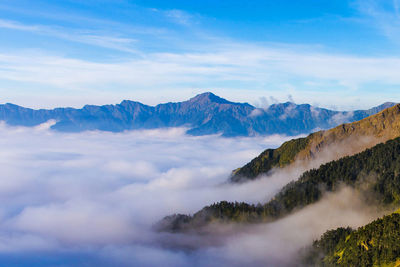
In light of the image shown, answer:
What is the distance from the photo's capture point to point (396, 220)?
604 ft

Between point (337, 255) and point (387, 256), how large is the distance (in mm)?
33667

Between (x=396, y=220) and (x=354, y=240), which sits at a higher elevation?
(x=396, y=220)

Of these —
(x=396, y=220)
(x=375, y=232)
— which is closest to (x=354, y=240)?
(x=375, y=232)

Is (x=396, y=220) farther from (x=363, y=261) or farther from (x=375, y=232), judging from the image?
(x=363, y=261)

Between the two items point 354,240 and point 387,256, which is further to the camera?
point 354,240

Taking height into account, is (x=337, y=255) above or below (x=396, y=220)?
below

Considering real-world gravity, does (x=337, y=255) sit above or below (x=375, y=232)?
below

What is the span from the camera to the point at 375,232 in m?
182

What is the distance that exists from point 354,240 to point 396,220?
25.9 metres

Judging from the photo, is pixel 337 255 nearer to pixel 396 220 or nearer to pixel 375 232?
pixel 375 232

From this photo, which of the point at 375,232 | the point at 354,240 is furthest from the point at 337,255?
the point at 375,232

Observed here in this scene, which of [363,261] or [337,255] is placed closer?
[363,261]

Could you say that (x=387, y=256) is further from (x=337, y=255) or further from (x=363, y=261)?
(x=337, y=255)

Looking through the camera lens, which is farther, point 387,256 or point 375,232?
point 375,232
